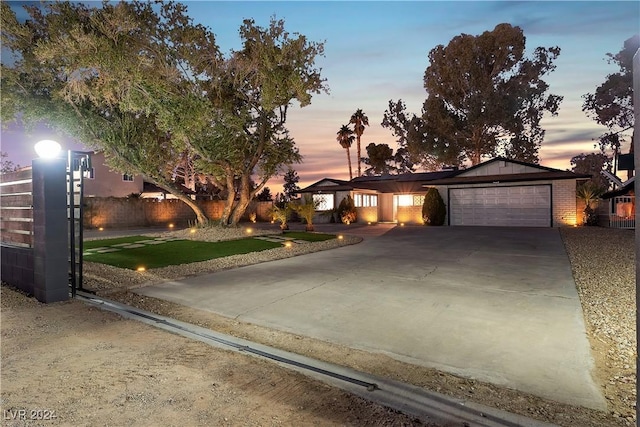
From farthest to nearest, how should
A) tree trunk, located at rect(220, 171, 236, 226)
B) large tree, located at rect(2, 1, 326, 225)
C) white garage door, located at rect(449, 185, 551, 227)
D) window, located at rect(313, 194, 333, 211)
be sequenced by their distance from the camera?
window, located at rect(313, 194, 333, 211)
white garage door, located at rect(449, 185, 551, 227)
tree trunk, located at rect(220, 171, 236, 226)
large tree, located at rect(2, 1, 326, 225)

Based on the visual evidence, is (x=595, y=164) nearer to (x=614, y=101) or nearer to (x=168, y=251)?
(x=614, y=101)

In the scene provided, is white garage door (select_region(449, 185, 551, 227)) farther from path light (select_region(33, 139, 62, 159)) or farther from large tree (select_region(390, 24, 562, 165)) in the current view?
path light (select_region(33, 139, 62, 159))

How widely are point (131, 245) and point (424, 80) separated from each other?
99.3ft

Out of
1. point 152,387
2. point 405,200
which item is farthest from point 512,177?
point 152,387

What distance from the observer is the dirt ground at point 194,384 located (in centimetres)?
272

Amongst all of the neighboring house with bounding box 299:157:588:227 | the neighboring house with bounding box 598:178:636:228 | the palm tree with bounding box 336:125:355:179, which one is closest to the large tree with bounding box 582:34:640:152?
the neighboring house with bounding box 598:178:636:228

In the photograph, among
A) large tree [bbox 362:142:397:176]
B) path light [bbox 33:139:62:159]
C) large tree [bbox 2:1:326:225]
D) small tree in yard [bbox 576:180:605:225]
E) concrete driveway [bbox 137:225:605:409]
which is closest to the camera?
concrete driveway [bbox 137:225:605:409]

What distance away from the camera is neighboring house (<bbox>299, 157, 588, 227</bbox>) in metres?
20.7

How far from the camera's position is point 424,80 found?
3488cm

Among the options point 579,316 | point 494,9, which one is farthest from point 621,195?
point 579,316

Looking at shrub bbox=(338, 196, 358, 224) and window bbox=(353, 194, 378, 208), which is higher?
window bbox=(353, 194, 378, 208)

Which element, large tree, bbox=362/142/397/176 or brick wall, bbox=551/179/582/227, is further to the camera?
large tree, bbox=362/142/397/176

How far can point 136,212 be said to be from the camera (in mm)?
24469

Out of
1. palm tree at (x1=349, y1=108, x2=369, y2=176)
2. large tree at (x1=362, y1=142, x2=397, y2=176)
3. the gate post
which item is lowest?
the gate post
